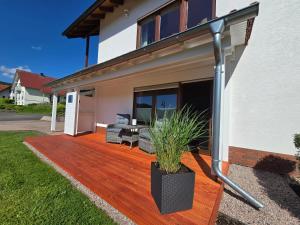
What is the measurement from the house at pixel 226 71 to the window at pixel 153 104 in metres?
0.04

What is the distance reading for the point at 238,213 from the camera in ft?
7.20

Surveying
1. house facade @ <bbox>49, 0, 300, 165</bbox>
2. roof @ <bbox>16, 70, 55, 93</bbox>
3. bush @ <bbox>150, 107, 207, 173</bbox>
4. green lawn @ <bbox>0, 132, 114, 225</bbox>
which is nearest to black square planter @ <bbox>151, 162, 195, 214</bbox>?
Answer: bush @ <bbox>150, 107, 207, 173</bbox>

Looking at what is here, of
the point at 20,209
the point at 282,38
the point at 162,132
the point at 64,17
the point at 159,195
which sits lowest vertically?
the point at 20,209

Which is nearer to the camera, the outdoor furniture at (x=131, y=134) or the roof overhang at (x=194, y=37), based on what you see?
the roof overhang at (x=194, y=37)

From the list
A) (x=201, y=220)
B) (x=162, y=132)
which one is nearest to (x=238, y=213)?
(x=201, y=220)

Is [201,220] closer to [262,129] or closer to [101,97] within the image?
[262,129]

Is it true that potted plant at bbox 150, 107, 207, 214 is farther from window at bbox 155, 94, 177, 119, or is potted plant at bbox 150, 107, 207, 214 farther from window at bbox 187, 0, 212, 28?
window at bbox 187, 0, 212, 28

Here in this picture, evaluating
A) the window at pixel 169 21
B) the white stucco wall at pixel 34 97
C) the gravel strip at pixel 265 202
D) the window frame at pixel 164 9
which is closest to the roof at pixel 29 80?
the white stucco wall at pixel 34 97

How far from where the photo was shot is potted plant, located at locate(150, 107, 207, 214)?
2.13 m

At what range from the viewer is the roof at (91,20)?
8391 millimetres

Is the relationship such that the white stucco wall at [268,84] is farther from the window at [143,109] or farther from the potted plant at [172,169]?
the window at [143,109]

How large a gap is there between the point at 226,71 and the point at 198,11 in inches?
95.9

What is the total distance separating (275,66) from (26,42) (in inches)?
1341

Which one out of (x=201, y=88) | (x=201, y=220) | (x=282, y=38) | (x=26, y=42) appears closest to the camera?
(x=201, y=220)
